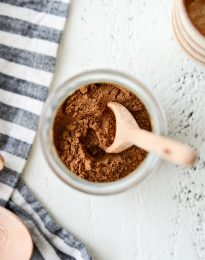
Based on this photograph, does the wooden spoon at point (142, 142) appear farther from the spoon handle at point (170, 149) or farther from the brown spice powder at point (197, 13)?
the brown spice powder at point (197, 13)

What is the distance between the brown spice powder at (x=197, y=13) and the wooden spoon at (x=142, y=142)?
0.13 m

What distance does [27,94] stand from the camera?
28.4 inches

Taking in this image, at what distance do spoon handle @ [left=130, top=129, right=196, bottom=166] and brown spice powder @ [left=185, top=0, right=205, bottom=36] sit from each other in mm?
172

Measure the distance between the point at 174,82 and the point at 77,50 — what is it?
0.42 feet

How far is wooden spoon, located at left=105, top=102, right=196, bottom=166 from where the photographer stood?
1.72 ft

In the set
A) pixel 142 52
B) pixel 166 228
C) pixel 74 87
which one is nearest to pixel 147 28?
pixel 142 52

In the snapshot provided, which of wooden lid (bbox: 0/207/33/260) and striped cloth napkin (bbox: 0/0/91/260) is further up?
striped cloth napkin (bbox: 0/0/91/260)

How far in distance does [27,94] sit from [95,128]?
0.11 m

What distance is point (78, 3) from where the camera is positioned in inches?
28.4

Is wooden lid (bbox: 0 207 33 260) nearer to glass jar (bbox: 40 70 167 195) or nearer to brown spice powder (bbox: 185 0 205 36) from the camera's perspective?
glass jar (bbox: 40 70 167 195)

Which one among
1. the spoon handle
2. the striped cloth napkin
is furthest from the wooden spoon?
the striped cloth napkin

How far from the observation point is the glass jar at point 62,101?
0.63 meters

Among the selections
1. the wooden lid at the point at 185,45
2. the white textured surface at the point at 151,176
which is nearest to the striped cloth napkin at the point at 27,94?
the white textured surface at the point at 151,176

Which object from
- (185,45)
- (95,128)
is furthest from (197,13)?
(95,128)
